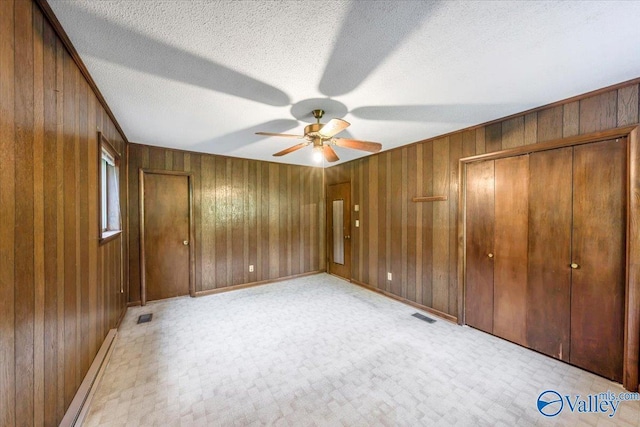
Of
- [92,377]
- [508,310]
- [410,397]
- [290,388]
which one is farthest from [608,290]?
[92,377]

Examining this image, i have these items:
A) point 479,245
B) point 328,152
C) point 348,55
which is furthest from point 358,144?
point 479,245

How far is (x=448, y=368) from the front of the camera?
7.13ft

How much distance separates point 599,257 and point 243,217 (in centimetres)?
452

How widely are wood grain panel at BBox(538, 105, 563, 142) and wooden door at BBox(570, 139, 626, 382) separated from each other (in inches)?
9.1

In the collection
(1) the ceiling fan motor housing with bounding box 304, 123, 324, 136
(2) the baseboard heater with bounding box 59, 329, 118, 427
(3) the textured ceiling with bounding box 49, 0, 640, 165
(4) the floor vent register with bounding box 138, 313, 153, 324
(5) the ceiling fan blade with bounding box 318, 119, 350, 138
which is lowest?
(4) the floor vent register with bounding box 138, 313, 153, 324

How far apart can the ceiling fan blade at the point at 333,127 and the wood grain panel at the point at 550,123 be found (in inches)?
78.2

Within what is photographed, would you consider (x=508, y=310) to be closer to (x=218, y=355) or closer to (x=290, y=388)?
(x=290, y=388)

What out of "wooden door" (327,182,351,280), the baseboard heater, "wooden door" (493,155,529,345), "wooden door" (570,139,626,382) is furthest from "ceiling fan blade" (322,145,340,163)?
the baseboard heater

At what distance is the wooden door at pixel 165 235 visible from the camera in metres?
3.74

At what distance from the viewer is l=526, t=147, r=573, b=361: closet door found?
226 centimetres

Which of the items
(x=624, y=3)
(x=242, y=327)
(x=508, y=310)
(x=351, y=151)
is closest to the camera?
(x=624, y=3)

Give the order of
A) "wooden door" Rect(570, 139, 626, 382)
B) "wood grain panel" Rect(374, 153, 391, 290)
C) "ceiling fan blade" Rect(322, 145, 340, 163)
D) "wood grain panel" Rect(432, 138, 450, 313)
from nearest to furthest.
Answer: "wooden door" Rect(570, 139, 626, 382) → "ceiling fan blade" Rect(322, 145, 340, 163) → "wood grain panel" Rect(432, 138, 450, 313) → "wood grain panel" Rect(374, 153, 391, 290)

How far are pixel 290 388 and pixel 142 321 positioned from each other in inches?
90.8

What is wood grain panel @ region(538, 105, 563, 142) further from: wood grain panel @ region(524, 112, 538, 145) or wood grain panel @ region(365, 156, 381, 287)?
wood grain panel @ region(365, 156, 381, 287)
